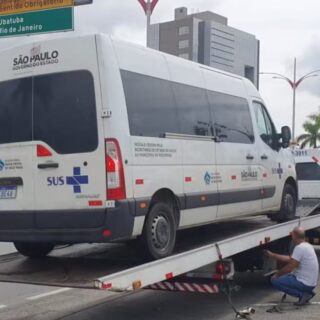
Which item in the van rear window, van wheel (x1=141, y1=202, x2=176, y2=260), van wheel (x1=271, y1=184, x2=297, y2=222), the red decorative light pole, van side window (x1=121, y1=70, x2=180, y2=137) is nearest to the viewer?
van side window (x1=121, y1=70, x2=180, y2=137)

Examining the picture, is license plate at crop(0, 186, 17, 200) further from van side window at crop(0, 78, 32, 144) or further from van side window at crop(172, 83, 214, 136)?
van side window at crop(172, 83, 214, 136)

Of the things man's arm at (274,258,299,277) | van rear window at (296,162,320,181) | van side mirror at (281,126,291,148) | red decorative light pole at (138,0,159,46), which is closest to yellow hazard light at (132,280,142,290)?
A: man's arm at (274,258,299,277)

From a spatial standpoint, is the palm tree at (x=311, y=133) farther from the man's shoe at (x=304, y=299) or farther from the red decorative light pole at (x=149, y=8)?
the man's shoe at (x=304, y=299)

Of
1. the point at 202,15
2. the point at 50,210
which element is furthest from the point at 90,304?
the point at 202,15

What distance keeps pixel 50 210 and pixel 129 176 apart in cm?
89

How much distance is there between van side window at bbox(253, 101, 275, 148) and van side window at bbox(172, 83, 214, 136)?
1.66 meters

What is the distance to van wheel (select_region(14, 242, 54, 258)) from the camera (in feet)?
24.9

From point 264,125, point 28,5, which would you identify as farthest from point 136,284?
point 28,5

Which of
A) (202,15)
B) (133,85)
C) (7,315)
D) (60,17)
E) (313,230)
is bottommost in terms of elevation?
(7,315)

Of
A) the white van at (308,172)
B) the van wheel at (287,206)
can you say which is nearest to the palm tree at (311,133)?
the white van at (308,172)

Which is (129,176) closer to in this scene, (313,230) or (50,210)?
(50,210)

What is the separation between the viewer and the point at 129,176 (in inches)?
246

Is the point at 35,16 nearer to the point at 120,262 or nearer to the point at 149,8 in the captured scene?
the point at 149,8

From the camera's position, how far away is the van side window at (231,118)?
812cm
